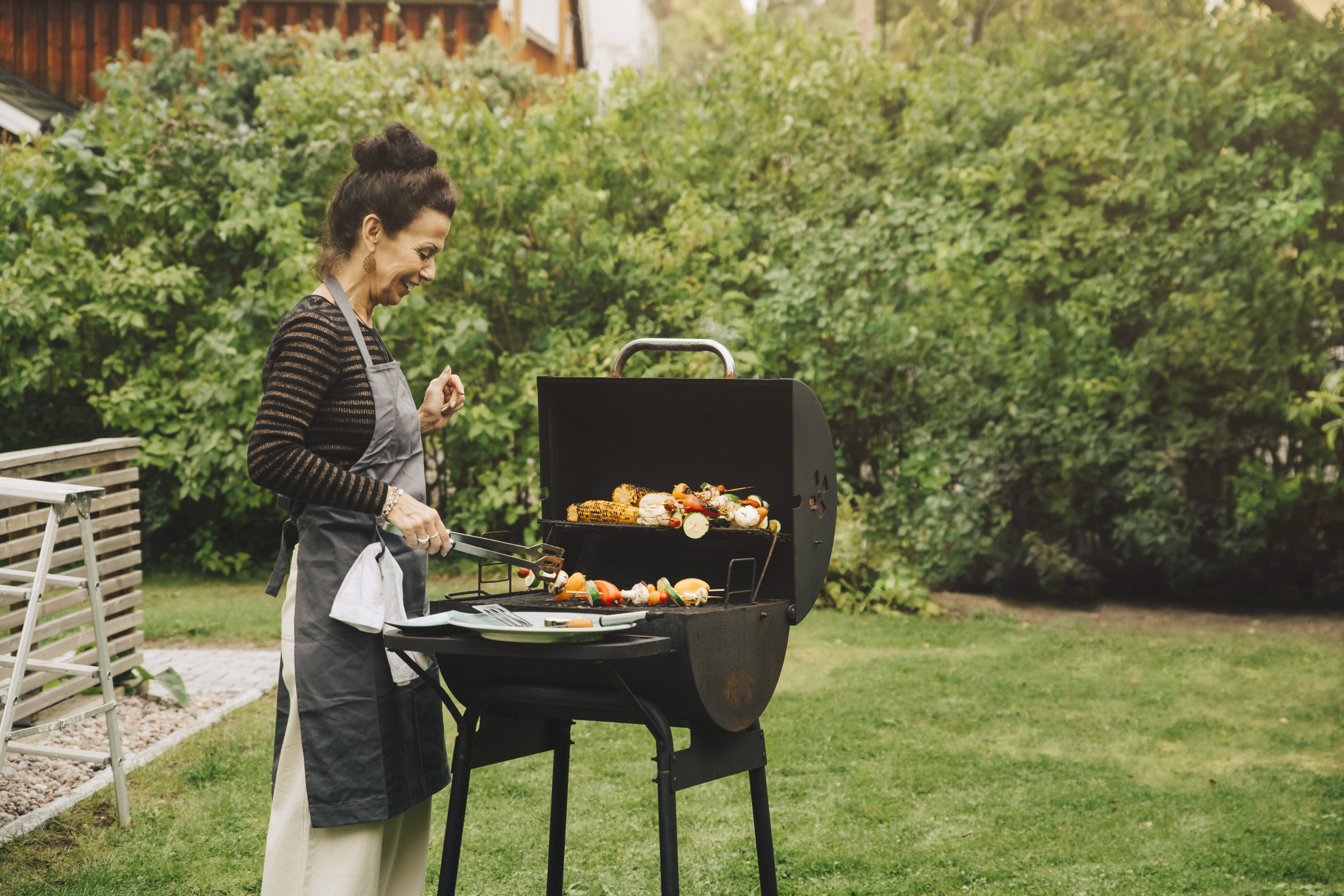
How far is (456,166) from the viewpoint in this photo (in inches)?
289

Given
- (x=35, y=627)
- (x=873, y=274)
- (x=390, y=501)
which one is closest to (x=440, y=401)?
(x=390, y=501)

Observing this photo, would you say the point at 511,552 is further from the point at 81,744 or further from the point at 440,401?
the point at 81,744

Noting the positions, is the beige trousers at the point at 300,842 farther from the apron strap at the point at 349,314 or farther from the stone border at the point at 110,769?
the stone border at the point at 110,769

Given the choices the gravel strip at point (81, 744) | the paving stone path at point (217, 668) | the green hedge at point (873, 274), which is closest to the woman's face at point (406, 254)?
the gravel strip at point (81, 744)

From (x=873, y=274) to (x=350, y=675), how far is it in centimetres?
567

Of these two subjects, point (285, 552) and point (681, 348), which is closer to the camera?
point (285, 552)

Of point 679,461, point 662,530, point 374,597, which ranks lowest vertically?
point 374,597

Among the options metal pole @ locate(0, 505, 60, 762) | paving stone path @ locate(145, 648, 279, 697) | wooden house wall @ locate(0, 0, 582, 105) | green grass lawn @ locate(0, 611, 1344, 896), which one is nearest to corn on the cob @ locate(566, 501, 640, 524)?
green grass lawn @ locate(0, 611, 1344, 896)

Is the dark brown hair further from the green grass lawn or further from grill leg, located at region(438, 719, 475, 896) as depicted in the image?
the green grass lawn

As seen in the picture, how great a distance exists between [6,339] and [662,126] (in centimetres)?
474

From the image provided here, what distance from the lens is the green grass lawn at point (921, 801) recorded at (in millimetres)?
3527

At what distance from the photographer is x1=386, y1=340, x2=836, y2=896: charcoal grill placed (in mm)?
2285

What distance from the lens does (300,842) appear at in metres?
2.38

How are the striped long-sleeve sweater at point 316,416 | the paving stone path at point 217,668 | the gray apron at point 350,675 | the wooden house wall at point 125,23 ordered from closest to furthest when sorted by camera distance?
1. the striped long-sleeve sweater at point 316,416
2. the gray apron at point 350,675
3. the paving stone path at point 217,668
4. the wooden house wall at point 125,23
